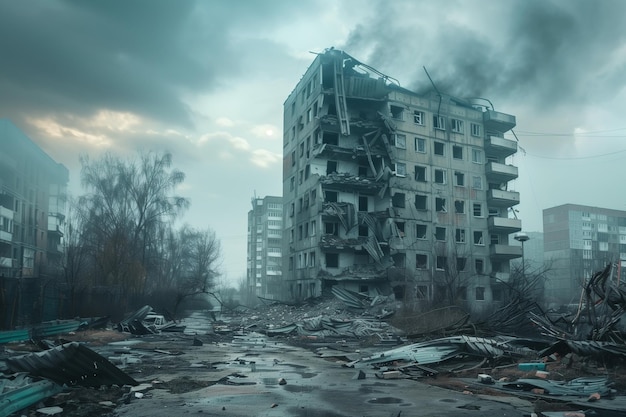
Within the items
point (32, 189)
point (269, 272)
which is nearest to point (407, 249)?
point (32, 189)

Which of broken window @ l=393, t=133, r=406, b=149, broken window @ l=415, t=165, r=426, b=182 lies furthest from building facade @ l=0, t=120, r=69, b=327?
broken window @ l=415, t=165, r=426, b=182

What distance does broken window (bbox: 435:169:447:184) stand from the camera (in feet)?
163

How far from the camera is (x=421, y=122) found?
163 feet

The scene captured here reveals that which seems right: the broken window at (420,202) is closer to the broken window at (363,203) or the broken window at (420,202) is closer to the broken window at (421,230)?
the broken window at (421,230)

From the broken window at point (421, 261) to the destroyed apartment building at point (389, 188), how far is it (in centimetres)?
13

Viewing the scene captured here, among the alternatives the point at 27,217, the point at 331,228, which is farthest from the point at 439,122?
the point at 27,217

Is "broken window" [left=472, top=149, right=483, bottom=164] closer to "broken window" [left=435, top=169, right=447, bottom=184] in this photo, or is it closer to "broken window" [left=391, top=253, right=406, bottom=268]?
"broken window" [left=435, top=169, right=447, bottom=184]

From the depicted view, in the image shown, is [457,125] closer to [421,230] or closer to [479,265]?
[421,230]

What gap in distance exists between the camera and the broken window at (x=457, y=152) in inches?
1998

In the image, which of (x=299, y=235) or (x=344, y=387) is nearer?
(x=344, y=387)

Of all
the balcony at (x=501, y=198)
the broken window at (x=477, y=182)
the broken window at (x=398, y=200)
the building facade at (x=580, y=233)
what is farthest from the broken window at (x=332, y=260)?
the building facade at (x=580, y=233)

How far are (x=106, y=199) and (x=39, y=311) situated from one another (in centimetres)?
2121

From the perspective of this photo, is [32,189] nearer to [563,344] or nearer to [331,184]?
[331,184]

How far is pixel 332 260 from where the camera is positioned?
146 feet
